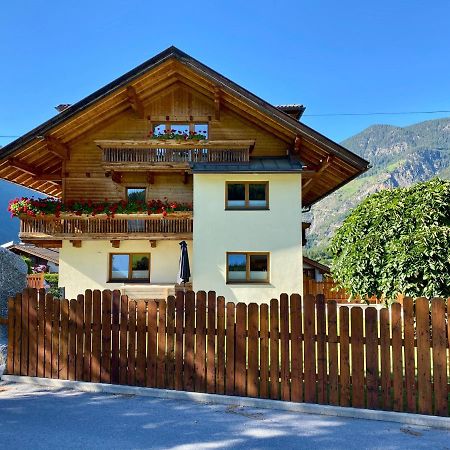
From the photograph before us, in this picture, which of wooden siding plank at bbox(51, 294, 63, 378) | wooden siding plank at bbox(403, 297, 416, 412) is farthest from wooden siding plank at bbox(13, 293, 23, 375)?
wooden siding plank at bbox(403, 297, 416, 412)

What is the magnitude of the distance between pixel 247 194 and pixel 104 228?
19.4 feet

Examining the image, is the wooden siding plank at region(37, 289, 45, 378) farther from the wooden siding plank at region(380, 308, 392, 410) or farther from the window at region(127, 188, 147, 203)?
the window at region(127, 188, 147, 203)

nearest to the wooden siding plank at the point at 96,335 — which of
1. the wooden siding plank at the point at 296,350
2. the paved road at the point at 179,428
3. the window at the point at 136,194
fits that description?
the paved road at the point at 179,428

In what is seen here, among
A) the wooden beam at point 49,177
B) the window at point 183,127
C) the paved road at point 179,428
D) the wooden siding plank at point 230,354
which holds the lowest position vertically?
the paved road at point 179,428

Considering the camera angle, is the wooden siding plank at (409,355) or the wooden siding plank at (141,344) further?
the wooden siding plank at (141,344)

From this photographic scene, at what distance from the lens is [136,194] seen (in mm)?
17172

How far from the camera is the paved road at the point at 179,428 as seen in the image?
4.08 m

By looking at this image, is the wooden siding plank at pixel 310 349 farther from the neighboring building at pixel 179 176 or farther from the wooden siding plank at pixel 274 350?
the neighboring building at pixel 179 176

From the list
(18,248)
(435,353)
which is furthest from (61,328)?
(18,248)

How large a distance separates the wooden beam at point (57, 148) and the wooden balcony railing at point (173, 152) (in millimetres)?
1877

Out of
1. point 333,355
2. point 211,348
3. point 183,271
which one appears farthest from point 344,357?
point 183,271

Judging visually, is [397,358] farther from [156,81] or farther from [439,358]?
[156,81]

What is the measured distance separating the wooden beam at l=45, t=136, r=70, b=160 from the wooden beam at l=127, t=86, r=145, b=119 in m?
3.44

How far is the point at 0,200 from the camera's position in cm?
12331
